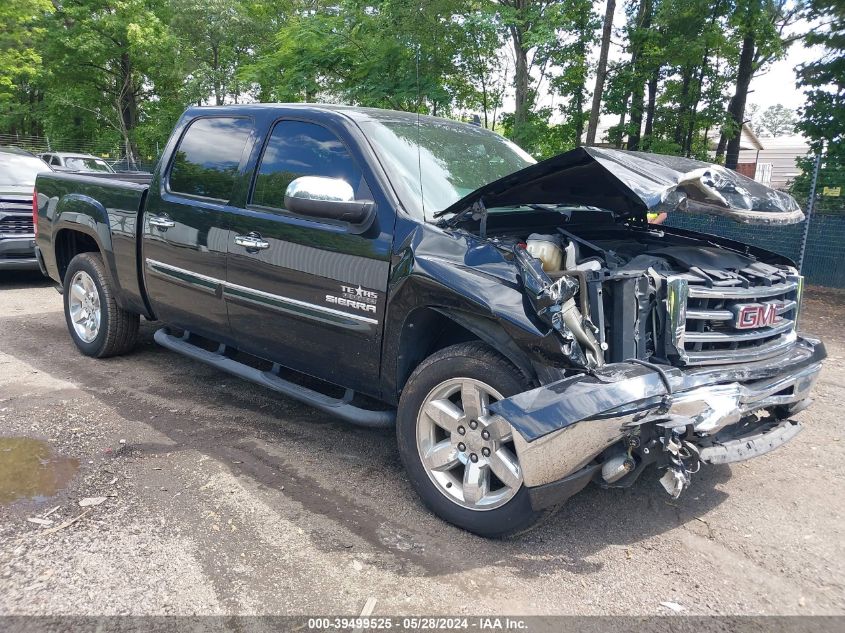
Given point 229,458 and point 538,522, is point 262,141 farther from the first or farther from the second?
point 538,522

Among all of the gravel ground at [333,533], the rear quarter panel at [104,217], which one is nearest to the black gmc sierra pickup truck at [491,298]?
the gravel ground at [333,533]

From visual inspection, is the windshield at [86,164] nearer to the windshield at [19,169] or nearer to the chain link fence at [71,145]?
the windshield at [19,169]

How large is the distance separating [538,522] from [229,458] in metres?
1.88

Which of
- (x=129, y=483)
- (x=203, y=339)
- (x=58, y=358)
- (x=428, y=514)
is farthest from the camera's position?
(x=58, y=358)

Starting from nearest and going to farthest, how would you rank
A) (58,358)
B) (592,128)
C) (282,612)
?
(282,612)
(58,358)
(592,128)

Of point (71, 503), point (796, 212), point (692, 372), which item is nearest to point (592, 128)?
point (796, 212)

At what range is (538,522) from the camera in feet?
9.55

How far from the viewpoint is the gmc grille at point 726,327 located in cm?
304

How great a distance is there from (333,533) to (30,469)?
1850 mm

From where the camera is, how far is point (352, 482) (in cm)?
363

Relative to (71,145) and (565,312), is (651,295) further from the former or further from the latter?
(71,145)

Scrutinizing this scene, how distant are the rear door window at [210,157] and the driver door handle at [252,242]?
387 mm

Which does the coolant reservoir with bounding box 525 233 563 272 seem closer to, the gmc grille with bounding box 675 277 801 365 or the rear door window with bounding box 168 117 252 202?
the gmc grille with bounding box 675 277 801 365

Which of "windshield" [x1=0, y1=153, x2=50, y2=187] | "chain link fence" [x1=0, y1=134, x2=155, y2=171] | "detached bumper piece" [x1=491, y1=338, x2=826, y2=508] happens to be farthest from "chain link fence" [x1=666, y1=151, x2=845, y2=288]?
"chain link fence" [x1=0, y1=134, x2=155, y2=171]
